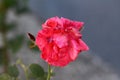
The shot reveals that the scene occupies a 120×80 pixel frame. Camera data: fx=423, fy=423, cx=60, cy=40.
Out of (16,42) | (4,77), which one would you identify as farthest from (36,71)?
(16,42)

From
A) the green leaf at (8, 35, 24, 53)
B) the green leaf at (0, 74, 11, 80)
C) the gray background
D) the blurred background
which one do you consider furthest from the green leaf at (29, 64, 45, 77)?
the gray background

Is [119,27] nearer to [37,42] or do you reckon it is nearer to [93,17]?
[93,17]

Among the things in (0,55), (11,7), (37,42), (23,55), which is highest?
(23,55)

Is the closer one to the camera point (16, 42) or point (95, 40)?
point (16, 42)

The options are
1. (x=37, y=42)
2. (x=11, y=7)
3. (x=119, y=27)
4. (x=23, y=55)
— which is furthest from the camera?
(x=23, y=55)

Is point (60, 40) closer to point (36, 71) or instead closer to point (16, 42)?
point (36, 71)

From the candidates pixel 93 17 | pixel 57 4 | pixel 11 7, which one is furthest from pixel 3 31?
pixel 57 4

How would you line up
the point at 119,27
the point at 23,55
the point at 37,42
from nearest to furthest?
the point at 37,42
the point at 119,27
the point at 23,55

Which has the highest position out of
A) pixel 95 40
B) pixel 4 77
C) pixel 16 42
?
pixel 95 40

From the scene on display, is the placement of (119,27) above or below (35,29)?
below
